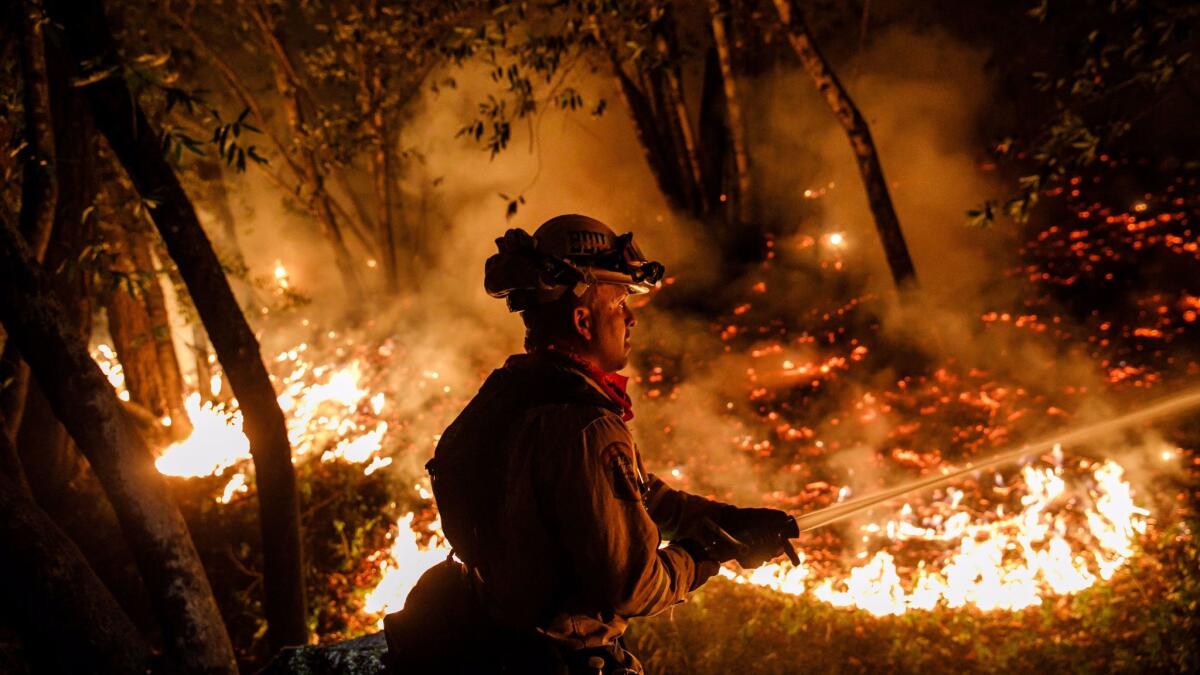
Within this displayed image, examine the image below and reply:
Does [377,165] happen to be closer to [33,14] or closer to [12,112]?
[12,112]

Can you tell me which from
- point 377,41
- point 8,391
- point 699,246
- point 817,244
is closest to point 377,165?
point 377,41

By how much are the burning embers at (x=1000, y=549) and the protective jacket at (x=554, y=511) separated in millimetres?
4299

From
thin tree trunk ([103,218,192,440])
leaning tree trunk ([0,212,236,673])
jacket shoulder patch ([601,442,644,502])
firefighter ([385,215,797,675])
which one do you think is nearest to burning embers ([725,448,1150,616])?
firefighter ([385,215,797,675])

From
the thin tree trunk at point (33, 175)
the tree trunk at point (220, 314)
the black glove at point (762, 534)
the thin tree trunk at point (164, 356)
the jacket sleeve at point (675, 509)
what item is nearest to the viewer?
the black glove at point (762, 534)

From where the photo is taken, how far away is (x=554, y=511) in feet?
6.99

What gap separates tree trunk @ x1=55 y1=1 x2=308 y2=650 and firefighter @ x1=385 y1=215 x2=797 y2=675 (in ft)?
8.26

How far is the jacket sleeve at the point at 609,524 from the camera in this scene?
6.82 ft

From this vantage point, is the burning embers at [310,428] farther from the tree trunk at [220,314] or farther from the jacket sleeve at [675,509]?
the jacket sleeve at [675,509]

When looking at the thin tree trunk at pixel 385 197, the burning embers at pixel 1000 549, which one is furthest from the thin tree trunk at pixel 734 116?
the thin tree trunk at pixel 385 197

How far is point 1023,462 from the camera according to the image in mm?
7070

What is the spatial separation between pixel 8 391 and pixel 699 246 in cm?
942

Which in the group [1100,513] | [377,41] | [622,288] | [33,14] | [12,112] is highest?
[377,41]

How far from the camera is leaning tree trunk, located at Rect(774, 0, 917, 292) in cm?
767

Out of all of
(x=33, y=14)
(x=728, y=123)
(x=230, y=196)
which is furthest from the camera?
(x=230, y=196)
